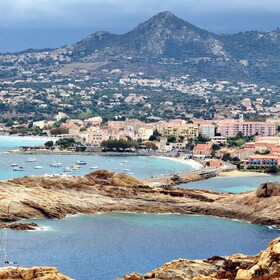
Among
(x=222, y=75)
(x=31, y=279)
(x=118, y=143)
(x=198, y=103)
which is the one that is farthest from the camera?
(x=222, y=75)

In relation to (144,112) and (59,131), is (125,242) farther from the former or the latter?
(144,112)

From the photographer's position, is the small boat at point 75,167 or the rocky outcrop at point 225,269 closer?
the rocky outcrop at point 225,269

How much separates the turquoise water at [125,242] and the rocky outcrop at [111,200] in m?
0.98

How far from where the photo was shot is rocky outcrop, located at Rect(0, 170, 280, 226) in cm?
4294

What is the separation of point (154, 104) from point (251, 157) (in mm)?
69579

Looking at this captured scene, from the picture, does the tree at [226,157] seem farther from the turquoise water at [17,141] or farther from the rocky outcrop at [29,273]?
the rocky outcrop at [29,273]

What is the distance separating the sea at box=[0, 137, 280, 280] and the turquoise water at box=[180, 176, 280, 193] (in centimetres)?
1353

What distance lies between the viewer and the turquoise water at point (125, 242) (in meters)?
A: 32.3

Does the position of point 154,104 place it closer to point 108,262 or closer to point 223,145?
point 223,145

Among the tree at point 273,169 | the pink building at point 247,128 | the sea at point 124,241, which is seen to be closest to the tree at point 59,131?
the pink building at point 247,128

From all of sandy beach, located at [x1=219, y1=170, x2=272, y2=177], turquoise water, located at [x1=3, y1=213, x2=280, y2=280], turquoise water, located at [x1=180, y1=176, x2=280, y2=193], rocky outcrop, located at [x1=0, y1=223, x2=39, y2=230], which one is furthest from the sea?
sandy beach, located at [x1=219, y1=170, x2=272, y2=177]

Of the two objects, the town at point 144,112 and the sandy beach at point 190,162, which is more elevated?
the town at point 144,112

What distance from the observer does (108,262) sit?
107 feet

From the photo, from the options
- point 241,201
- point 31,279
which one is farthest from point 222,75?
point 31,279
